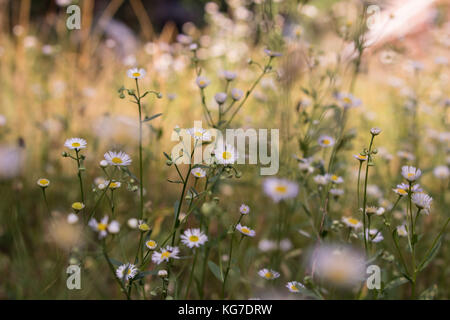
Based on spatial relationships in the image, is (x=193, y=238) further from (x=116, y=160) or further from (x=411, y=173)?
(x=411, y=173)

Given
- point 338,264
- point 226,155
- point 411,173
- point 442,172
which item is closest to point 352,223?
point 338,264

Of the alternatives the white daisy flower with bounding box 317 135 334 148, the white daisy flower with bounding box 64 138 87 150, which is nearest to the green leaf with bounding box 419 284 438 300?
the white daisy flower with bounding box 317 135 334 148

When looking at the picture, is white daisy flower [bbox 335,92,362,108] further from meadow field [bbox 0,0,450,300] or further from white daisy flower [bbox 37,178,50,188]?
white daisy flower [bbox 37,178,50,188]

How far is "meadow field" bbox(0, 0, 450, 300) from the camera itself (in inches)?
30.0

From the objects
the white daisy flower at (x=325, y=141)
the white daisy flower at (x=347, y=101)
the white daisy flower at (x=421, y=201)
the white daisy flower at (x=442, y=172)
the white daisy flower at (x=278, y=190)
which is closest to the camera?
the white daisy flower at (x=421, y=201)

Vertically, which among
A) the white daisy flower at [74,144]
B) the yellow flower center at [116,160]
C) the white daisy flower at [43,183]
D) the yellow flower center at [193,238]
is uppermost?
the white daisy flower at [74,144]

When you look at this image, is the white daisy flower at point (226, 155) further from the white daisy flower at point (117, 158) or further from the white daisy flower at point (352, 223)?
the white daisy flower at point (352, 223)

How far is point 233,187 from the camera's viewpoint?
1.50 meters

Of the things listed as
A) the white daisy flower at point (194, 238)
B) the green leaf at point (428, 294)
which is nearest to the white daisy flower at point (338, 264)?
the green leaf at point (428, 294)

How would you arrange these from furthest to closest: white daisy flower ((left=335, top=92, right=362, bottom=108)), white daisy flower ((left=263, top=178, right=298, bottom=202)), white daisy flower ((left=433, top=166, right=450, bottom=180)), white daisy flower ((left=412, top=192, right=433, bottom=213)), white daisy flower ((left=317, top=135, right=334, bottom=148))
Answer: white daisy flower ((left=433, top=166, right=450, bottom=180)) → white daisy flower ((left=335, top=92, right=362, bottom=108)) → white daisy flower ((left=317, top=135, right=334, bottom=148)) → white daisy flower ((left=263, top=178, right=298, bottom=202)) → white daisy flower ((left=412, top=192, right=433, bottom=213))

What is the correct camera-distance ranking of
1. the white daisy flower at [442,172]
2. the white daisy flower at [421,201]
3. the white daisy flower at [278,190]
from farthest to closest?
the white daisy flower at [442,172] → the white daisy flower at [278,190] → the white daisy flower at [421,201]

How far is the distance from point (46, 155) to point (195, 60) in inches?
40.1

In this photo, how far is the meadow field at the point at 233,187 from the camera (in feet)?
2.50
